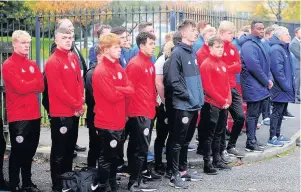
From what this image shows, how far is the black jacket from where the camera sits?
6.75 m

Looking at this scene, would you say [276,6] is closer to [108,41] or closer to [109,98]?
[108,41]

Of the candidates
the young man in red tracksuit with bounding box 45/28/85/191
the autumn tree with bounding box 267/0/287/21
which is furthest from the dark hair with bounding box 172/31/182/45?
the autumn tree with bounding box 267/0/287/21

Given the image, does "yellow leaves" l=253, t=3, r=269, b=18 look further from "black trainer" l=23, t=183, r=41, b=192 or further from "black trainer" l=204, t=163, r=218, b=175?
"black trainer" l=23, t=183, r=41, b=192

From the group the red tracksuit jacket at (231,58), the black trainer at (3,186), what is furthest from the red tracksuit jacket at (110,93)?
the red tracksuit jacket at (231,58)

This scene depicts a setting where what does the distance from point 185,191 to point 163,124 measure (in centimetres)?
117

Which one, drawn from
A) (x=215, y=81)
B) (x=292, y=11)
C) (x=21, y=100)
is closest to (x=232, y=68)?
(x=215, y=81)

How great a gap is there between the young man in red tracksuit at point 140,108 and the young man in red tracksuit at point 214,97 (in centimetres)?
107

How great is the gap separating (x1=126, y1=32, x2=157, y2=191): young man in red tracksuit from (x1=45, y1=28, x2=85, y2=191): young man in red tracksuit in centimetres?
63

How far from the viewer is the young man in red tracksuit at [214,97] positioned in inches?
288

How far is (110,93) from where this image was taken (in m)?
5.96

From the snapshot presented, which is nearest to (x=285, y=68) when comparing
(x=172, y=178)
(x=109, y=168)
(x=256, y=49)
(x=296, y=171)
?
(x=256, y=49)

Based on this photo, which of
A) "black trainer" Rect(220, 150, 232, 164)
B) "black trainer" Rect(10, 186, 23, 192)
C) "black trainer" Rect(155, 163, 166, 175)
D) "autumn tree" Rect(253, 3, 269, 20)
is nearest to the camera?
"black trainer" Rect(10, 186, 23, 192)

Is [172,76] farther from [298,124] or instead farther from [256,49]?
[298,124]

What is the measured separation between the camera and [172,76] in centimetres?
675
